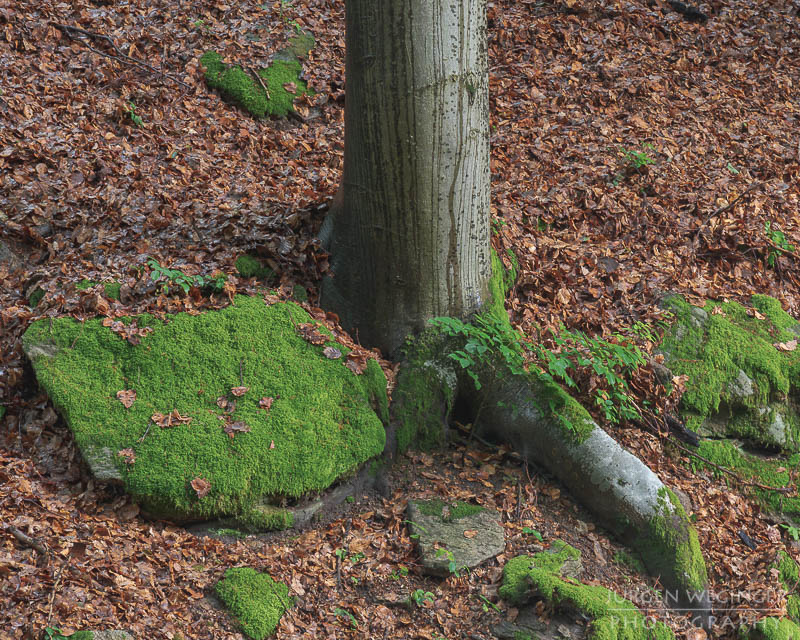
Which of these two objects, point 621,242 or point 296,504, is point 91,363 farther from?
point 621,242

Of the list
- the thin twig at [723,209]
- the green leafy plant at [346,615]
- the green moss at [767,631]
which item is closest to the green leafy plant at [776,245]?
the thin twig at [723,209]

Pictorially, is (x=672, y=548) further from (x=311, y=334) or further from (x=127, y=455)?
(x=127, y=455)

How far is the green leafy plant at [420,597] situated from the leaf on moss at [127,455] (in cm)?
175

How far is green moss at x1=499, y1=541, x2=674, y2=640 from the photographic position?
12.3ft

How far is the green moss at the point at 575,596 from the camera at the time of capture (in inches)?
148

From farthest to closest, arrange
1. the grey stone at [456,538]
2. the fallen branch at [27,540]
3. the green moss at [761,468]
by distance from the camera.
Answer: the green moss at [761,468] → the grey stone at [456,538] → the fallen branch at [27,540]

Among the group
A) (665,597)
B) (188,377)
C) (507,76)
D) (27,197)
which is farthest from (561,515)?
(507,76)

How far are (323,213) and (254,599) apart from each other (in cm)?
295

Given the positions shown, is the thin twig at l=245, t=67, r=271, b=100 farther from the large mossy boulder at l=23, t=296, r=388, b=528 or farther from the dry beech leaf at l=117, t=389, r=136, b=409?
the dry beech leaf at l=117, t=389, r=136, b=409

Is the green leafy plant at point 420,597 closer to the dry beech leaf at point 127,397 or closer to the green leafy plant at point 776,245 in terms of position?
the dry beech leaf at point 127,397

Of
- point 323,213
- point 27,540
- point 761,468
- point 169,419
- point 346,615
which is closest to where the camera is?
point 27,540

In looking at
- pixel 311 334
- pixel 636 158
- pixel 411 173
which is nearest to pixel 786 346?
pixel 636 158

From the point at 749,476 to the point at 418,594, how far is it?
2.89 m

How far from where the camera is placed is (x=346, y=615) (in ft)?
12.1
